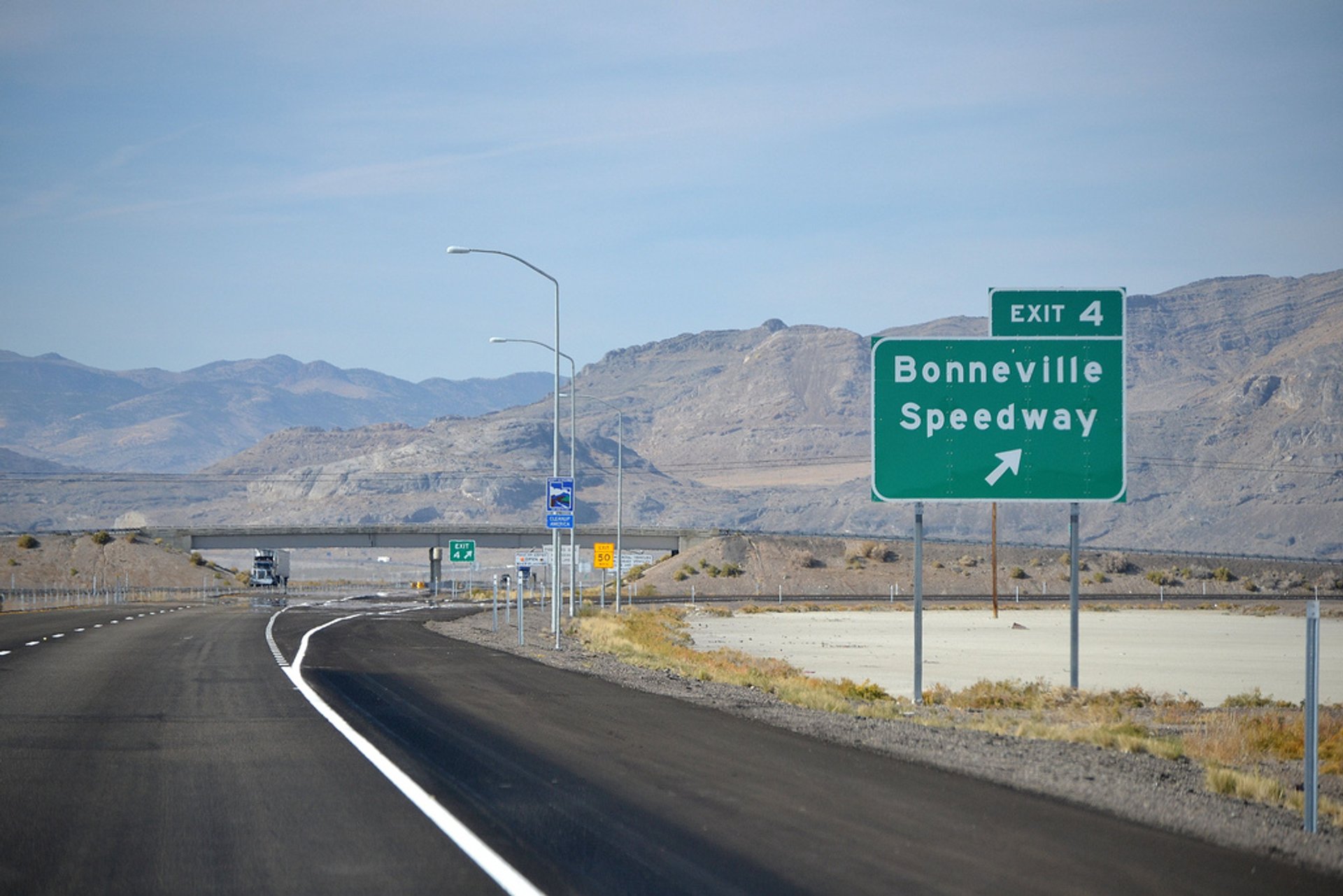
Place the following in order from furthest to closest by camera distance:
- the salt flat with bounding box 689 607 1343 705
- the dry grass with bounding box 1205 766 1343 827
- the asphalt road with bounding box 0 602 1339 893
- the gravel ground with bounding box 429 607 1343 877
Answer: the salt flat with bounding box 689 607 1343 705
the dry grass with bounding box 1205 766 1343 827
the gravel ground with bounding box 429 607 1343 877
the asphalt road with bounding box 0 602 1339 893

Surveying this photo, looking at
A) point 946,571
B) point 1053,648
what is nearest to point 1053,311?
point 1053,648

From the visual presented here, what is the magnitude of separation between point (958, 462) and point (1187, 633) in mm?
34668

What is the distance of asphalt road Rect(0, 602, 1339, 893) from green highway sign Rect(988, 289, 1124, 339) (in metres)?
7.61

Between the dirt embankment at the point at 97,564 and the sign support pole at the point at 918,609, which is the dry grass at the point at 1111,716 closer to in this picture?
the sign support pole at the point at 918,609

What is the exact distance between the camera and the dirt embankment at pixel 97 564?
10800 cm

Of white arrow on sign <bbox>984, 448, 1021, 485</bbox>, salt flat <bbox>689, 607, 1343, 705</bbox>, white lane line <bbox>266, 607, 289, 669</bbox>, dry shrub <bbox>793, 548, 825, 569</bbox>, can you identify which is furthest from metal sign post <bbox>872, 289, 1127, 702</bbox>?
dry shrub <bbox>793, 548, 825, 569</bbox>

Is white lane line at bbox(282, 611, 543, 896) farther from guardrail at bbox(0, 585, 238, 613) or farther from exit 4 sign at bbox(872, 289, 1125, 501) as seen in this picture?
guardrail at bbox(0, 585, 238, 613)

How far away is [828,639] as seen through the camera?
45781 millimetres

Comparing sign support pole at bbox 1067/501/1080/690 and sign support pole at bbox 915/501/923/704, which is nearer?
sign support pole at bbox 915/501/923/704

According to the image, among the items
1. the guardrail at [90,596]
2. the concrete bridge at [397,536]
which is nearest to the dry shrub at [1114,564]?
the concrete bridge at [397,536]

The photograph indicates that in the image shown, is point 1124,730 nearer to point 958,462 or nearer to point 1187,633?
point 958,462

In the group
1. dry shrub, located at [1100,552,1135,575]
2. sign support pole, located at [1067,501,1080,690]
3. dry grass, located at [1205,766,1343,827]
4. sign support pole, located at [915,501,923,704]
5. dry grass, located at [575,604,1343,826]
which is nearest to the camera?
dry grass, located at [1205,766,1343,827]

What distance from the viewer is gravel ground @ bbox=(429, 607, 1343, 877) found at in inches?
378

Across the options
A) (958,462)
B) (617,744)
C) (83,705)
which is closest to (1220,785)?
(617,744)
